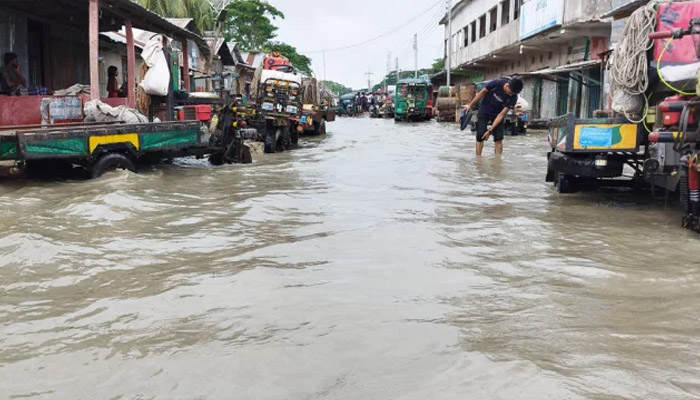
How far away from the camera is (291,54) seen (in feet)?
184

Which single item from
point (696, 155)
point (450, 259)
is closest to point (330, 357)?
point (450, 259)

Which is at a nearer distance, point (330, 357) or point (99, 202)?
point (330, 357)

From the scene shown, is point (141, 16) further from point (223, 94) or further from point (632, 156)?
point (632, 156)

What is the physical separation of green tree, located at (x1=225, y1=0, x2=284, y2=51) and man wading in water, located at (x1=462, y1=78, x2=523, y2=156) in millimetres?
35494

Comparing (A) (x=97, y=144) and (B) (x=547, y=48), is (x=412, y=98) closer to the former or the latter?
(B) (x=547, y=48)

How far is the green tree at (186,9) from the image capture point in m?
29.4

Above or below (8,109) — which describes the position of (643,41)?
above

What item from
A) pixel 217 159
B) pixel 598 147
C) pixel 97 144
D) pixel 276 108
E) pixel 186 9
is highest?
pixel 186 9

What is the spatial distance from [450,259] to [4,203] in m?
5.30

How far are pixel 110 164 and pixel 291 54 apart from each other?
159 ft

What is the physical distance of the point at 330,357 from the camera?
120 inches

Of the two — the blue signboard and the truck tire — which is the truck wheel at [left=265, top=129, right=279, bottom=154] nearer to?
the truck tire

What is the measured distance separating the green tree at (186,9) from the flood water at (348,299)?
2401 centimetres

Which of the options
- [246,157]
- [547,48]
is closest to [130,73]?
[246,157]
